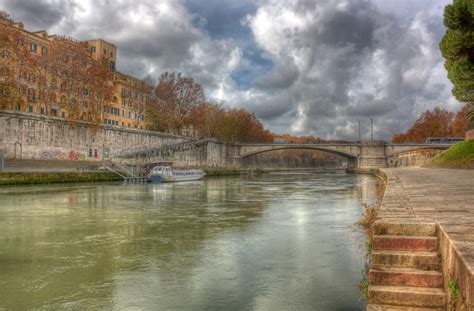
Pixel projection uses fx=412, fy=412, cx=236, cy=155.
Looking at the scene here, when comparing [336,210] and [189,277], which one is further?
[336,210]

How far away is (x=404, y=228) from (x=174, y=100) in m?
63.9

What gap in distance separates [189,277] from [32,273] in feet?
9.43

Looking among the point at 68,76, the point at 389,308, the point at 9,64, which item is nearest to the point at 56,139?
the point at 68,76

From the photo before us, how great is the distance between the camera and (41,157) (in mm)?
42875

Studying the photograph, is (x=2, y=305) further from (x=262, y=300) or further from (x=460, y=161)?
(x=460, y=161)

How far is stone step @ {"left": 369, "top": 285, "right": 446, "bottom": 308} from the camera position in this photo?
173 inches

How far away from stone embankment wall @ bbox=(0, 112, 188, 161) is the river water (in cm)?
2854

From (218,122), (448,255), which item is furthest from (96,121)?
(448,255)

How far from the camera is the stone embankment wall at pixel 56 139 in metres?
39.9

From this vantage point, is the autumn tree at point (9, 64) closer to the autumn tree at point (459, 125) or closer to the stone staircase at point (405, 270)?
the stone staircase at point (405, 270)

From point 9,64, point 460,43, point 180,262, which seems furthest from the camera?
point 9,64

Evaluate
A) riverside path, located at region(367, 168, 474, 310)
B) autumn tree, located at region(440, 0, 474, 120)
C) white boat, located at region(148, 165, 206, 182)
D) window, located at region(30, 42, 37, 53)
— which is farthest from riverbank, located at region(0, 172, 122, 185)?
riverside path, located at region(367, 168, 474, 310)

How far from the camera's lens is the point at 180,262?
833 cm

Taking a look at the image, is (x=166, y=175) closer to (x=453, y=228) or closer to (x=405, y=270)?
(x=405, y=270)
